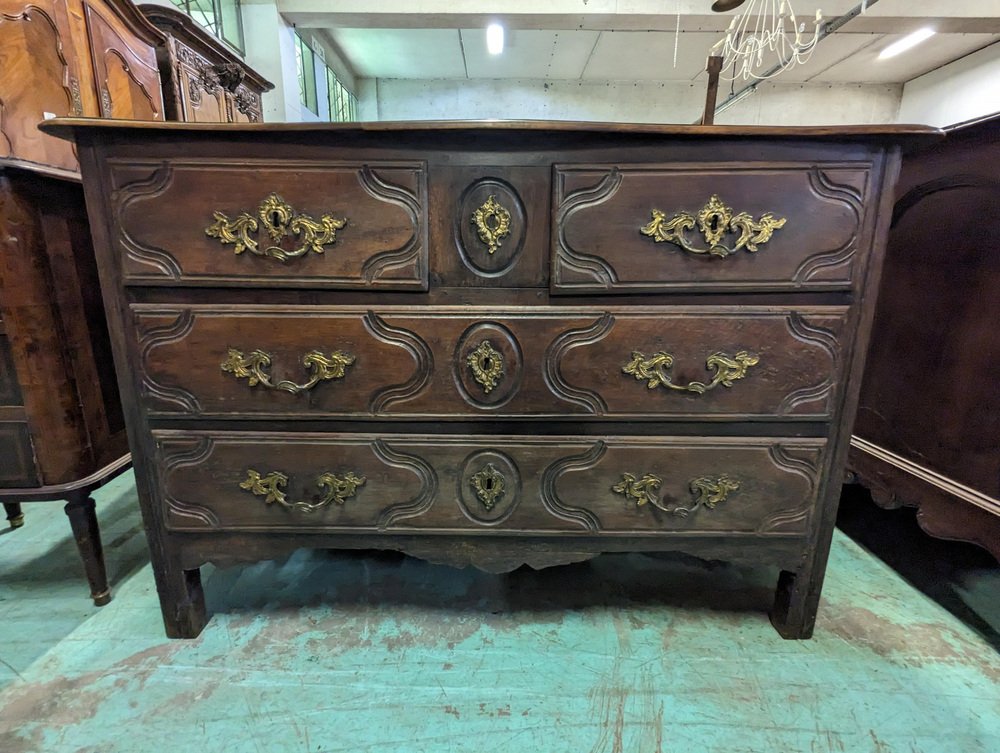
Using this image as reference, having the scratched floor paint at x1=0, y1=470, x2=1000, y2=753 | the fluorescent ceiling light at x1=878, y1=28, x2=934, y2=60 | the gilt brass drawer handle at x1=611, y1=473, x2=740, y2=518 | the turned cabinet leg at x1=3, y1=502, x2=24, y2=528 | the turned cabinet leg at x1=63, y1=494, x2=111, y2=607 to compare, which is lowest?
the scratched floor paint at x1=0, y1=470, x2=1000, y2=753

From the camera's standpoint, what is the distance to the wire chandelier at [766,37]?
351 centimetres

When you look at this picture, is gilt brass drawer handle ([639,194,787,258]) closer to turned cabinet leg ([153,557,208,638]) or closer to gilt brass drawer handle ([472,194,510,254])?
gilt brass drawer handle ([472,194,510,254])

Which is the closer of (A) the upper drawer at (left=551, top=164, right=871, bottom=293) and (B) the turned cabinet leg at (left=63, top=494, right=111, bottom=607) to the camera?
(A) the upper drawer at (left=551, top=164, right=871, bottom=293)

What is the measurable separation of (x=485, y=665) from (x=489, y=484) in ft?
1.48

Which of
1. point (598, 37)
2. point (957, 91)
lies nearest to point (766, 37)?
point (598, 37)

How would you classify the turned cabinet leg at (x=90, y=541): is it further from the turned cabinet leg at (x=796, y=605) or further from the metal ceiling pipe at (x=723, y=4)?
the metal ceiling pipe at (x=723, y=4)

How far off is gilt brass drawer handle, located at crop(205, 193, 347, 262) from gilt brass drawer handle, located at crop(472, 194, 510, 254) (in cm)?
27

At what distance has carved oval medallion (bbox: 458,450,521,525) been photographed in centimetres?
108

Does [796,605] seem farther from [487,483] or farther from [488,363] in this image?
[488,363]

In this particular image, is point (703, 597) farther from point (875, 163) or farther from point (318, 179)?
point (318, 179)

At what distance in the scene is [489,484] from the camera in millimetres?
1087

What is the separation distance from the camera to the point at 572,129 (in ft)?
2.89

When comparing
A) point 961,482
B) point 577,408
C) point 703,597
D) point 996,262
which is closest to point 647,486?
point 577,408

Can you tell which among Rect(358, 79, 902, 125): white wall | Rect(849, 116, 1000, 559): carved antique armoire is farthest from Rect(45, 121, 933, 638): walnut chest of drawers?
Rect(358, 79, 902, 125): white wall
